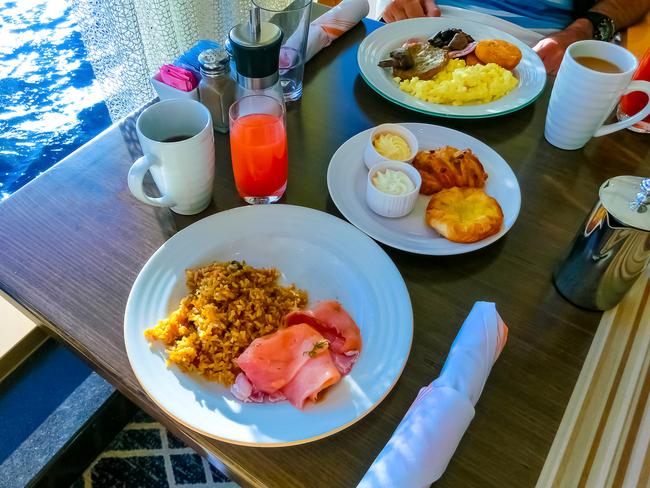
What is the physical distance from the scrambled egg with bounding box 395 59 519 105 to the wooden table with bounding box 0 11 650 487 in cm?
5

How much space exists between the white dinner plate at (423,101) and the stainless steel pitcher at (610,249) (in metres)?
0.41

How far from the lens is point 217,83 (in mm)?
925

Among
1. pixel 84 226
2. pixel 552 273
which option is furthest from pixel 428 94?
pixel 84 226

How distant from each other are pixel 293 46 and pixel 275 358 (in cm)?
70

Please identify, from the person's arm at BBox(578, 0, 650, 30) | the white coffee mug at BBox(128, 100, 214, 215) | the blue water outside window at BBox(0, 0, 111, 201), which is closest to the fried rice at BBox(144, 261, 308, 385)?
the white coffee mug at BBox(128, 100, 214, 215)

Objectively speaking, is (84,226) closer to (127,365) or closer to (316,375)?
(127,365)

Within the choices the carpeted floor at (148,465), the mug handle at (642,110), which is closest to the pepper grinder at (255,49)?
the mug handle at (642,110)

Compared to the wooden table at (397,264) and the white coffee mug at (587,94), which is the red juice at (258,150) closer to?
the wooden table at (397,264)

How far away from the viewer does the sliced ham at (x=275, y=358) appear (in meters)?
0.64

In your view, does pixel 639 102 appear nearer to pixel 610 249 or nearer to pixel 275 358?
pixel 610 249

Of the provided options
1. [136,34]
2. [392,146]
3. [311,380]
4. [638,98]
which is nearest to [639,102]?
[638,98]

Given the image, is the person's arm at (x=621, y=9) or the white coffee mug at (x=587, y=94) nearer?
the white coffee mug at (x=587, y=94)

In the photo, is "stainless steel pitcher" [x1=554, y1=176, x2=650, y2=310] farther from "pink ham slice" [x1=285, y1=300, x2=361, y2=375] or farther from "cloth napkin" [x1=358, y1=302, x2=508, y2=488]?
"pink ham slice" [x1=285, y1=300, x2=361, y2=375]

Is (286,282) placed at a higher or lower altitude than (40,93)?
higher
